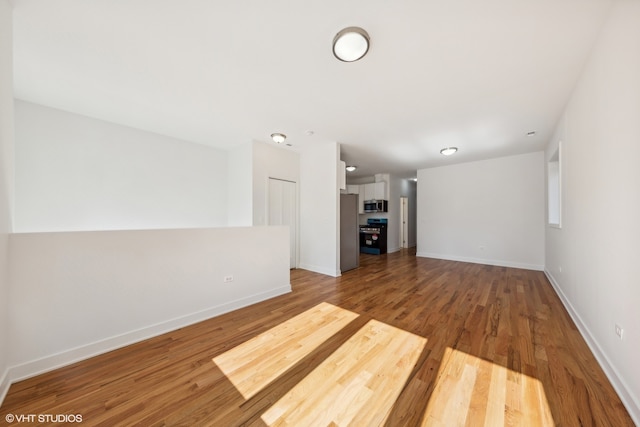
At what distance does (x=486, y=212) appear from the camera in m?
5.89

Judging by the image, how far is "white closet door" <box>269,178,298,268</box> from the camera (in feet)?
16.4

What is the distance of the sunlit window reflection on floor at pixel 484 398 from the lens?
4.44ft

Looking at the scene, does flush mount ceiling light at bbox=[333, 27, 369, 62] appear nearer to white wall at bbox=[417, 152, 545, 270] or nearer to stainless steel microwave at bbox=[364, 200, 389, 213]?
white wall at bbox=[417, 152, 545, 270]

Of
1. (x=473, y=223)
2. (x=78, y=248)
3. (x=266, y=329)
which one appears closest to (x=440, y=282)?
(x=473, y=223)

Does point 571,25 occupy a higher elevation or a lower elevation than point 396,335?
higher

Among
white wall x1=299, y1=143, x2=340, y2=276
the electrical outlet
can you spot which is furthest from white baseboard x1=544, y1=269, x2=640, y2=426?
white wall x1=299, y1=143, x2=340, y2=276

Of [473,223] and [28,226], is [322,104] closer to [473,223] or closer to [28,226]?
[28,226]

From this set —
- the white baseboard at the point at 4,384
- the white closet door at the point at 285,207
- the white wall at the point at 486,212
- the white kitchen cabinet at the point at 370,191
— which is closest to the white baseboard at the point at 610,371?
the white wall at the point at 486,212

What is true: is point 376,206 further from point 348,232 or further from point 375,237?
point 348,232

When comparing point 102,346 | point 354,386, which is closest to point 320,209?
point 354,386

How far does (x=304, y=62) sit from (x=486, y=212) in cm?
618

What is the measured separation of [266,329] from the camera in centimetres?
247

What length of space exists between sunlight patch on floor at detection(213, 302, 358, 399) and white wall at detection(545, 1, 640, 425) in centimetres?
218

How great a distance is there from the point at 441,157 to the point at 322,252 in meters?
3.97
